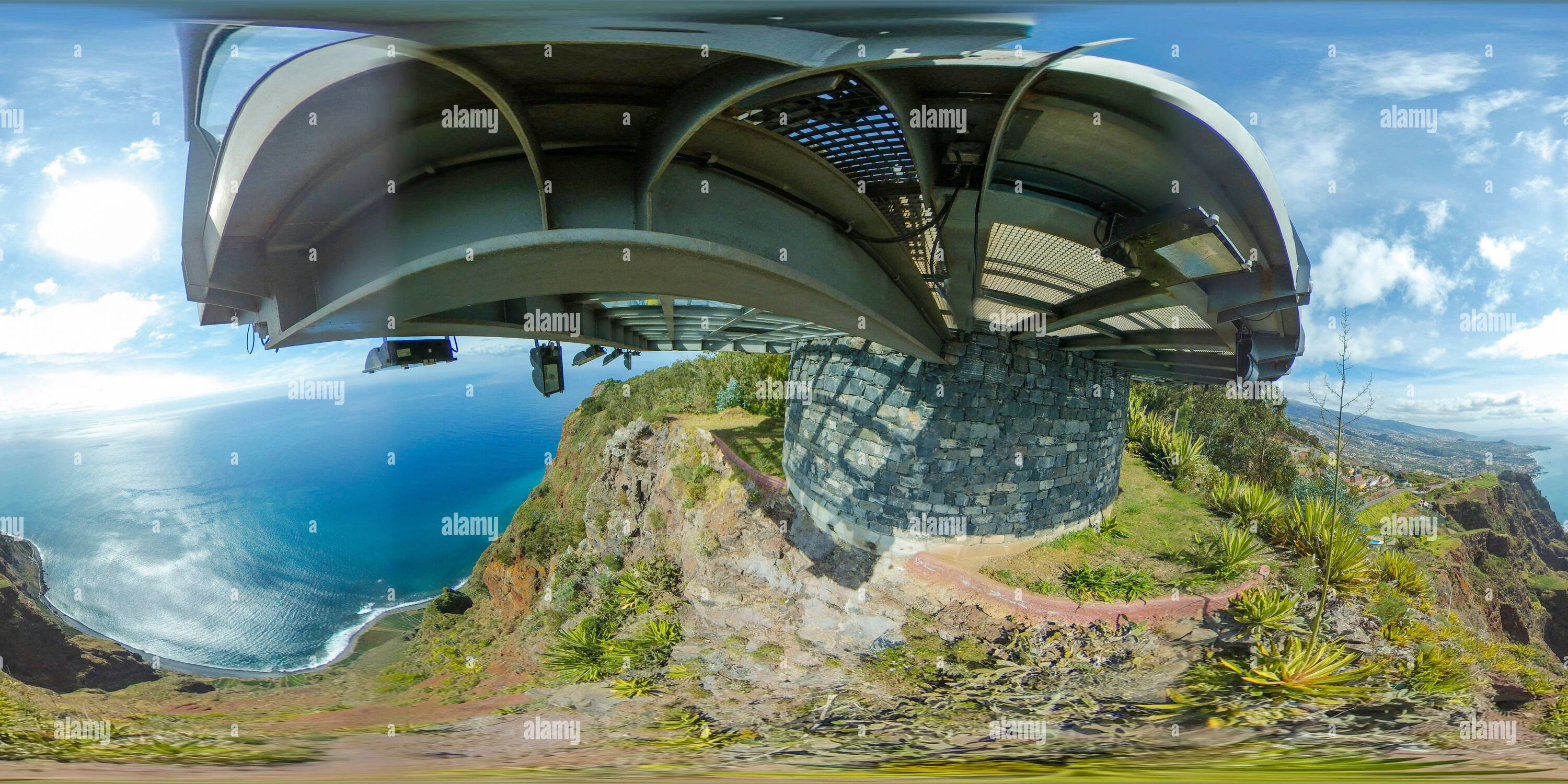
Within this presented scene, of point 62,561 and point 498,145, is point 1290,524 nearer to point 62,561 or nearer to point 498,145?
point 498,145

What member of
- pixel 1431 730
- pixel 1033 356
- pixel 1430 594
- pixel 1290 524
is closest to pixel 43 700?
pixel 1033 356

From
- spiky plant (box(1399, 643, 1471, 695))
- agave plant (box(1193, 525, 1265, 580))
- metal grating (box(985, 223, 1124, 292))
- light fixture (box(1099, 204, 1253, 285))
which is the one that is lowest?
spiky plant (box(1399, 643, 1471, 695))

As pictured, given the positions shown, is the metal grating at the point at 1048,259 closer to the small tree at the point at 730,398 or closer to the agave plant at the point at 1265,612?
the agave plant at the point at 1265,612

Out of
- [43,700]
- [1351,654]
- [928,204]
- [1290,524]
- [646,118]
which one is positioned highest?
[646,118]

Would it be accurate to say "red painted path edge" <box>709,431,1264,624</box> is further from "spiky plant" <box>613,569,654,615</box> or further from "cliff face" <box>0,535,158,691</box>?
"cliff face" <box>0,535,158,691</box>

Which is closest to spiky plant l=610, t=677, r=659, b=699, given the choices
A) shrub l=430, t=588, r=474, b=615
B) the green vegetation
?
shrub l=430, t=588, r=474, b=615

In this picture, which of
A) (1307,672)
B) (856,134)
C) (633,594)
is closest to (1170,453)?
(1307,672)

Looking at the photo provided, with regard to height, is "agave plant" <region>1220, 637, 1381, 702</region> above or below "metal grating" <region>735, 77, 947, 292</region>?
below
